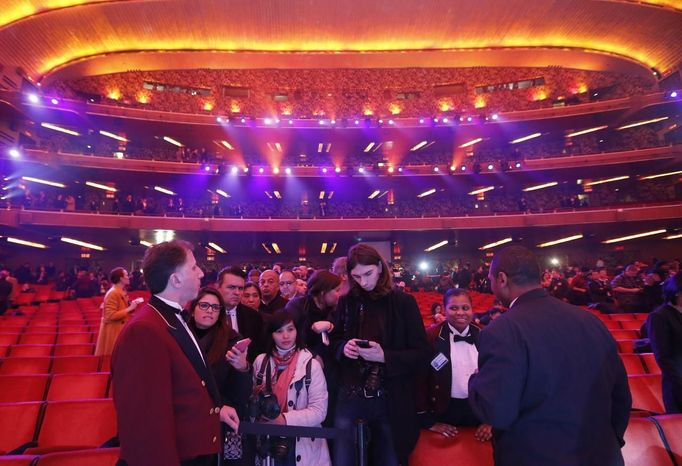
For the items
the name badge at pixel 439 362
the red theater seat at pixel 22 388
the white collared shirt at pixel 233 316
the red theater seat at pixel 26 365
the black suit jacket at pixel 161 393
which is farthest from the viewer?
the red theater seat at pixel 26 365

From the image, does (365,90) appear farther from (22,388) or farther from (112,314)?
(22,388)

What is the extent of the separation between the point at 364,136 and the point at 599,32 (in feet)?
46.5

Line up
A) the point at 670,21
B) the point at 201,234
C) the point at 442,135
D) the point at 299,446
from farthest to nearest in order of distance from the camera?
the point at 442,135 → the point at 670,21 → the point at 201,234 → the point at 299,446

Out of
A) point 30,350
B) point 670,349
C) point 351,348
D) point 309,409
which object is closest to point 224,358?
point 309,409

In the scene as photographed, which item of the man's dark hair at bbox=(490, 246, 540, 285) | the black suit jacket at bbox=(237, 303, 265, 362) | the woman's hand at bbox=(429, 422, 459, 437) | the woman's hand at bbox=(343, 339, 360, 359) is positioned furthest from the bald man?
the man's dark hair at bbox=(490, 246, 540, 285)

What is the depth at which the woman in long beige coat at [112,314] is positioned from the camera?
4750 mm

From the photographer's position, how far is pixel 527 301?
170 cm

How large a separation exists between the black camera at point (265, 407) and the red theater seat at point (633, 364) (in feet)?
12.8

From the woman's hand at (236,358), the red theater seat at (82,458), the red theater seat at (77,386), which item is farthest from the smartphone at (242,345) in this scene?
the red theater seat at (77,386)

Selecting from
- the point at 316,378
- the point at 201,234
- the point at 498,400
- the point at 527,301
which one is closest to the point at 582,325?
the point at 527,301

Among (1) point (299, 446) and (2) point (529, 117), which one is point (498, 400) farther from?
(2) point (529, 117)

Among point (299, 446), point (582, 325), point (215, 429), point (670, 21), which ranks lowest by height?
point (299, 446)

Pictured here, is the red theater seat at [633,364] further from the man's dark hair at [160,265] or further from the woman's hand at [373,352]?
the man's dark hair at [160,265]

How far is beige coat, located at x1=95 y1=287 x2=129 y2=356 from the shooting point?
4.75m
